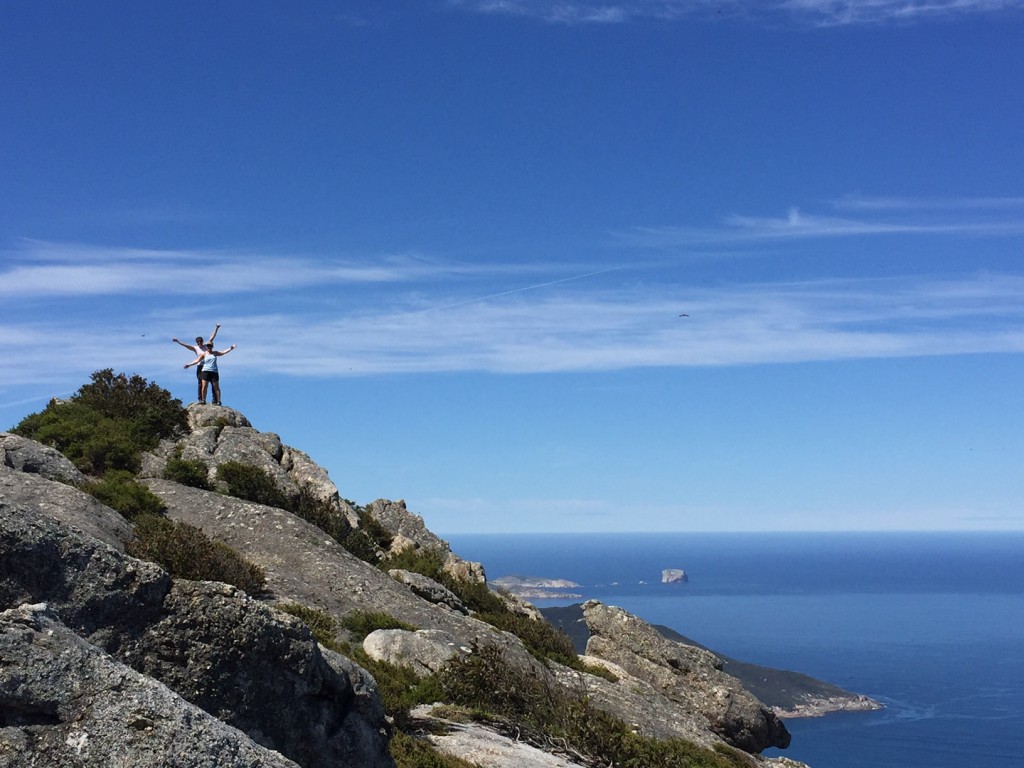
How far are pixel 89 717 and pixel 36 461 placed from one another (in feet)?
73.1

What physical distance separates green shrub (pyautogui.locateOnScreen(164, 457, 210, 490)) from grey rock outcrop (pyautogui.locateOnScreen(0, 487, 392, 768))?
20.2 meters

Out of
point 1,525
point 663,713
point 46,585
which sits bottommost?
point 663,713

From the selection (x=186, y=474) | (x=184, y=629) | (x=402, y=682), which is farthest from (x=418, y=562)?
(x=184, y=629)

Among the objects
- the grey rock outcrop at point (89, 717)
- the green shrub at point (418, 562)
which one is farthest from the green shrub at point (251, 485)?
the grey rock outcrop at point (89, 717)

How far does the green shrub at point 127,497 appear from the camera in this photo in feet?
80.3

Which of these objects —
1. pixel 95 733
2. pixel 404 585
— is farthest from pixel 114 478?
pixel 95 733

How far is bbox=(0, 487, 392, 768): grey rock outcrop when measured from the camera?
363 inches

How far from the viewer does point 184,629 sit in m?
9.73

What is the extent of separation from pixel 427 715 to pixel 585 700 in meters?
3.89

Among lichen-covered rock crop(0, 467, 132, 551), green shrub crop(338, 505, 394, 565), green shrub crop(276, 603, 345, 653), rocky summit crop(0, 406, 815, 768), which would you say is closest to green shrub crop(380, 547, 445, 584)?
rocky summit crop(0, 406, 815, 768)

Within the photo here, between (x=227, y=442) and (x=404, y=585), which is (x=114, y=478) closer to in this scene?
(x=227, y=442)

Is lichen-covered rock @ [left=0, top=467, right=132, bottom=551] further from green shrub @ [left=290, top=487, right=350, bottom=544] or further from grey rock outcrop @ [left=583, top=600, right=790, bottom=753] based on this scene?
grey rock outcrop @ [left=583, top=600, right=790, bottom=753]

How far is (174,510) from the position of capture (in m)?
26.5

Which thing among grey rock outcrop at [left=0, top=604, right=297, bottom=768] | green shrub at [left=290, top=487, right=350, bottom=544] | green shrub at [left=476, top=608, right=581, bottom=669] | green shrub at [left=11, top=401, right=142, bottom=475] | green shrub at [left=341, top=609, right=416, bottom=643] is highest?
green shrub at [left=11, top=401, right=142, bottom=475]
